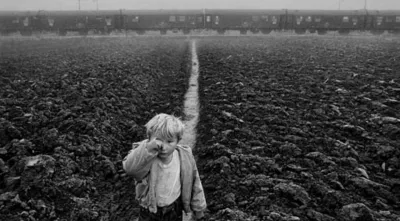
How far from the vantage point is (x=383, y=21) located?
52594 millimetres

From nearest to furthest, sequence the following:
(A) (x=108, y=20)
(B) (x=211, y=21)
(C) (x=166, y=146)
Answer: (C) (x=166, y=146), (A) (x=108, y=20), (B) (x=211, y=21)

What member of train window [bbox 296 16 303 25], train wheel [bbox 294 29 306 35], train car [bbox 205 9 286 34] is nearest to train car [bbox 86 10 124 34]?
train car [bbox 205 9 286 34]

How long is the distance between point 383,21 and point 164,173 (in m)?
57.9

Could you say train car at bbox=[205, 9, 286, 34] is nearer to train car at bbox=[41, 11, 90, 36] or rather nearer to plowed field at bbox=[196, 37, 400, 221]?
train car at bbox=[41, 11, 90, 36]

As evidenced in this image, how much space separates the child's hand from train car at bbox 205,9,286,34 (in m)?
50.4

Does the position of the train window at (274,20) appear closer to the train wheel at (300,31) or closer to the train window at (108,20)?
the train wheel at (300,31)

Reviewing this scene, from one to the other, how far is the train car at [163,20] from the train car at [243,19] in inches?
70.0

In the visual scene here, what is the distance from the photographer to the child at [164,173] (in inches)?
136

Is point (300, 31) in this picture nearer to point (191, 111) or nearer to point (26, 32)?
point (26, 32)

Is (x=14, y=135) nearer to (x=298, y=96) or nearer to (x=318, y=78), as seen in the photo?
(x=298, y=96)

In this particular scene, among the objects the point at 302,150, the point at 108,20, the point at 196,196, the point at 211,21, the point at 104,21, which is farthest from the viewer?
the point at 211,21

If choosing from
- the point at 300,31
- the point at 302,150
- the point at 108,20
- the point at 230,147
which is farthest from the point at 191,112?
the point at 300,31

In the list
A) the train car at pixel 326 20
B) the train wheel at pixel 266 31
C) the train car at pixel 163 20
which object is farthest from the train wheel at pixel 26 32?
the train car at pixel 326 20

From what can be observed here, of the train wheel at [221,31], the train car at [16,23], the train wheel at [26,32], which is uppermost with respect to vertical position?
the train car at [16,23]
